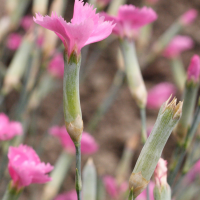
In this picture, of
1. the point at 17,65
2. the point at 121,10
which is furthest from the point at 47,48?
the point at 121,10

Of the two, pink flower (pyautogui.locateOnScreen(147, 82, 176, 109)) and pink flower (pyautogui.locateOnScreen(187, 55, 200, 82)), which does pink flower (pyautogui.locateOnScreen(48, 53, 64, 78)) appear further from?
pink flower (pyautogui.locateOnScreen(187, 55, 200, 82))

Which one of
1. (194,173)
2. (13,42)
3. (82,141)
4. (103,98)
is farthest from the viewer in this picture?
(103,98)

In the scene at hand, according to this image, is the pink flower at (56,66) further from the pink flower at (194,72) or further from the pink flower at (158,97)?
the pink flower at (194,72)

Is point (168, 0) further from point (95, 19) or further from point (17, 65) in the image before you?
point (95, 19)

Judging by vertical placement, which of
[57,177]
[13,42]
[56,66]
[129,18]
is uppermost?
[13,42]

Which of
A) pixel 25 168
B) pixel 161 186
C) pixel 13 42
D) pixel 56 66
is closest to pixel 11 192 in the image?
pixel 25 168

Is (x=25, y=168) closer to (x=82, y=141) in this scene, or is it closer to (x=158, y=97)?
(x=82, y=141)

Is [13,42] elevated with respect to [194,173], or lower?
elevated
